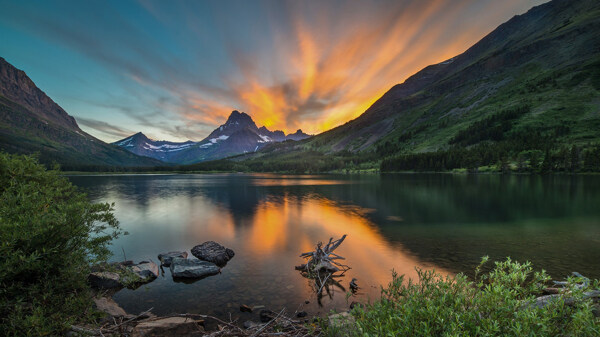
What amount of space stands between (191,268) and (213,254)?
114 inches

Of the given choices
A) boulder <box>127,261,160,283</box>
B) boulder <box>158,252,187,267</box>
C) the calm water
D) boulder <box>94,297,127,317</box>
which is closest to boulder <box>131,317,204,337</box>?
the calm water

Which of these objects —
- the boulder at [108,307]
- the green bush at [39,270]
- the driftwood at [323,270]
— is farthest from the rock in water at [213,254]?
the green bush at [39,270]

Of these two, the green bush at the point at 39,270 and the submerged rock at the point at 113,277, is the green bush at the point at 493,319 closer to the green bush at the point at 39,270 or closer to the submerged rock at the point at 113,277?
the green bush at the point at 39,270

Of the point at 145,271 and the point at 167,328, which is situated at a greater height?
the point at 167,328

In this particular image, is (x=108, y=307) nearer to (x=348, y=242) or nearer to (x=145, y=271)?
(x=145, y=271)

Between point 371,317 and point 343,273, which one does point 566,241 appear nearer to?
point 343,273

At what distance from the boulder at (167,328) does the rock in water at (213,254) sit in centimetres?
946

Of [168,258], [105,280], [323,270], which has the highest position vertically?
[105,280]

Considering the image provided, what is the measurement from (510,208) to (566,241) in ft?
71.9

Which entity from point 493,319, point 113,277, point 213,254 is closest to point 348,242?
point 213,254

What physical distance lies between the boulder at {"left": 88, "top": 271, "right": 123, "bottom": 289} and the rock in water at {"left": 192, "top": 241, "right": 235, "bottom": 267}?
19.9 ft

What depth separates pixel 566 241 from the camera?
24312 millimetres

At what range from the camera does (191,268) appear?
58.5 ft

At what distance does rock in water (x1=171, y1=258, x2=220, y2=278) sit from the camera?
1739 centimetres
